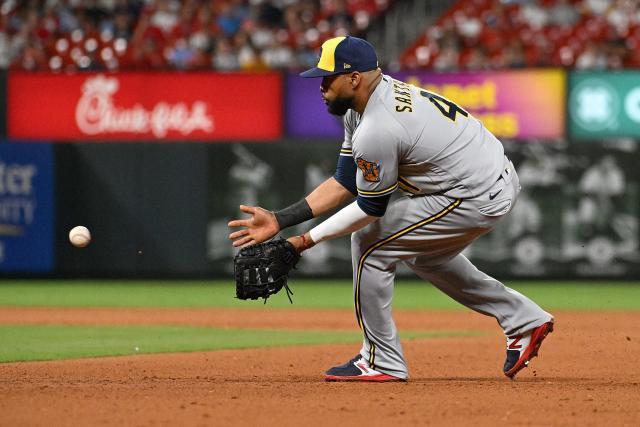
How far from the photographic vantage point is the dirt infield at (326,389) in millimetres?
4930

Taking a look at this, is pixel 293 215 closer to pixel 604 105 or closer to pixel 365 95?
pixel 365 95

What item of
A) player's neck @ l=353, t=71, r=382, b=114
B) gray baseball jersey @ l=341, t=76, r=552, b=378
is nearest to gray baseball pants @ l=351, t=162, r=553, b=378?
gray baseball jersey @ l=341, t=76, r=552, b=378

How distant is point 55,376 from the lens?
6605mm

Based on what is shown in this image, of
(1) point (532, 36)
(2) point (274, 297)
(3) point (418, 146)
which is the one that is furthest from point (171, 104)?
(3) point (418, 146)

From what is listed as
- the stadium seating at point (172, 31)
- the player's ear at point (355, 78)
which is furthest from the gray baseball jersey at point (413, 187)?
the stadium seating at point (172, 31)

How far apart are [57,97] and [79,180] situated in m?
1.67

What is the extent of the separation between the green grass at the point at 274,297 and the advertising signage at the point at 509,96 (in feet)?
7.48

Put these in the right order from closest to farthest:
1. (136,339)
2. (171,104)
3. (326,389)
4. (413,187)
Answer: (326,389) < (413,187) < (136,339) < (171,104)

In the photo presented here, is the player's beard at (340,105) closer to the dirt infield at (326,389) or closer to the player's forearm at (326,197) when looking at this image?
the player's forearm at (326,197)

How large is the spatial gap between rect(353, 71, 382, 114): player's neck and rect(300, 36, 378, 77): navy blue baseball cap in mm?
69

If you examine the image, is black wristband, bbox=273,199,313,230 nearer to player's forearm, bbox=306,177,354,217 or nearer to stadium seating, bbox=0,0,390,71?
player's forearm, bbox=306,177,354,217

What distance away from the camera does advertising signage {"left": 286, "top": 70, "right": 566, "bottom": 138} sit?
1600cm

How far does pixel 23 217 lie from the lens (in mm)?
15367

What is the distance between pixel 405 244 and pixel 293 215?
608 millimetres
